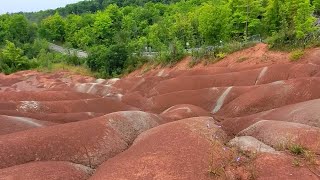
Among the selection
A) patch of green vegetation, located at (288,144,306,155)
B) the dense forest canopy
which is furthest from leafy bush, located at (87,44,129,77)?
patch of green vegetation, located at (288,144,306,155)

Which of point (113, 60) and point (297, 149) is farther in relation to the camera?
point (113, 60)

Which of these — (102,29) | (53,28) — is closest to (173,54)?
(102,29)

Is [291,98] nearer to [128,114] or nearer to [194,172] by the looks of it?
[128,114]

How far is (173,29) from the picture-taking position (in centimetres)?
7700

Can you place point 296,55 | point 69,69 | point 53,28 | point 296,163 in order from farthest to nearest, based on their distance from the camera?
point 53,28
point 69,69
point 296,55
point 296,163

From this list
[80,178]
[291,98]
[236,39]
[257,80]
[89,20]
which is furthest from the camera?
[89,20]

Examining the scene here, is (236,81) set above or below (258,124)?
below

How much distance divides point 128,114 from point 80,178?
7.34 meters

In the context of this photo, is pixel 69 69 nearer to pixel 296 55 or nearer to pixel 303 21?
pixel 303 21

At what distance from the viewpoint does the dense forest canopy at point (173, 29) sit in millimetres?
53312

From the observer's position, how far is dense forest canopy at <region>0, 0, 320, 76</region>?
175ft

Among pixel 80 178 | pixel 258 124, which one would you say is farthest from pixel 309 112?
pixel 80 178

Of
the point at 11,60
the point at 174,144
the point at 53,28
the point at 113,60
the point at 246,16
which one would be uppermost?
the point at 174,144

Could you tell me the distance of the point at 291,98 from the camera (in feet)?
90.4
